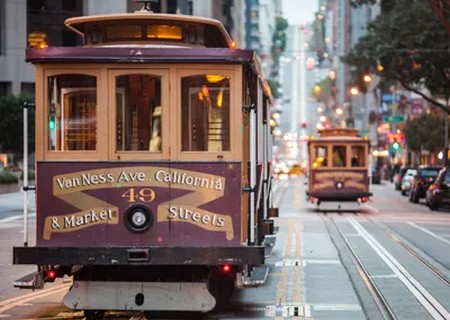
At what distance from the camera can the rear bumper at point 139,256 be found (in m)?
11.0

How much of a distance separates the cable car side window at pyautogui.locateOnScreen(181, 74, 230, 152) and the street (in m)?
2.44

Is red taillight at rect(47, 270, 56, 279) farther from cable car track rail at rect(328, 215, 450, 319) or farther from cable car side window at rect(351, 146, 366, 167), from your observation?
cable car side window at rect(351, 146, 366, 167)

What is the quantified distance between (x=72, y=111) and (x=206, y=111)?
1444 mm

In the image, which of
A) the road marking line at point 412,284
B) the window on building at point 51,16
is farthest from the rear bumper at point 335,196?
the window on building at point 51,16

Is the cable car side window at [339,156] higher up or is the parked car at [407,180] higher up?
the cable car side window at [339,156]

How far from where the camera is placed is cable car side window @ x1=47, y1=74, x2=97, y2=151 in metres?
11.2

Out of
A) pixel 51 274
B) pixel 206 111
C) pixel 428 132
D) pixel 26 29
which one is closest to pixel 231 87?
pixel 206 111

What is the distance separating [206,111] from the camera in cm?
1123

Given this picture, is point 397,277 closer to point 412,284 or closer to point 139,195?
point 412,284

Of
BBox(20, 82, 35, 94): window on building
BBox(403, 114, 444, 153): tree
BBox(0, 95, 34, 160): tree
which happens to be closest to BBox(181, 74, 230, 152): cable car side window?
BBox(0, 95, 34, 160): tree

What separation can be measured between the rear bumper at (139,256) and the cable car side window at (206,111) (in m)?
1.09

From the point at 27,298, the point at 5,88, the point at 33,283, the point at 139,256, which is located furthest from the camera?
the point at 5,88

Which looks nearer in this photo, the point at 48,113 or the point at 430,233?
the point at 48,113

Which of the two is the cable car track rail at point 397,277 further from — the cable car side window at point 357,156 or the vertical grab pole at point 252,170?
the cable car side window at point 357,156
